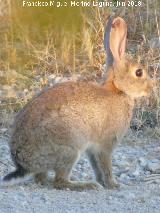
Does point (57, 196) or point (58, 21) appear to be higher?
point (58, 21)

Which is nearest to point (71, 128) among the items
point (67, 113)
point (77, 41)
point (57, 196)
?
point (67, 113)

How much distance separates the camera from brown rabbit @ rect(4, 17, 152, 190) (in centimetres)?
537

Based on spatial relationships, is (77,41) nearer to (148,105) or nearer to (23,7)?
(23,7)

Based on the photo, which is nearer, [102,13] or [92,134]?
[92,134]

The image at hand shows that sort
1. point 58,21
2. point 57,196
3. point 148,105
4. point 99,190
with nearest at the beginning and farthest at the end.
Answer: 1. point 57,196
2. point 99,190
3. point 148,105
4. point 58,21

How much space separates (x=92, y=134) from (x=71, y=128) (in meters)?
0.25

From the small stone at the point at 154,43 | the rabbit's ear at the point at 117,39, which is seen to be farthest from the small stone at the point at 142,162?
the small stone at the point at 154,43

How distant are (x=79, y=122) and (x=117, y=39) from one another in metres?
0.96

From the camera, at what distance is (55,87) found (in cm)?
568

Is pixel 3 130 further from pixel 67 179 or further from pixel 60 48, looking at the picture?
pixel 60 48

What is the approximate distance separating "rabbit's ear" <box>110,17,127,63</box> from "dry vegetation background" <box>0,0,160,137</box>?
1.06 m

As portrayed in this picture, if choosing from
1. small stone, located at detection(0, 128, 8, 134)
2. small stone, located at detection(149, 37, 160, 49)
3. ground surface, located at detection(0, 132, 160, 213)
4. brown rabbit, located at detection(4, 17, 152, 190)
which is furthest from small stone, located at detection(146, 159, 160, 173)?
small stone, located at detection(149, 37, 160, 49)

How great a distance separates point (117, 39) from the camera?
6.19 meters

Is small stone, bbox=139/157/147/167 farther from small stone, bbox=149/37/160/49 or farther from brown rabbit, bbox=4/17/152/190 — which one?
small stone, bbox=149/37/160/49
